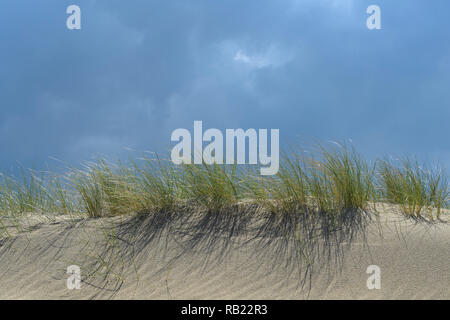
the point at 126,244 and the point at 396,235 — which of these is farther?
the point at 126,244

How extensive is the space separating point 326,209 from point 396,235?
28.1 inches

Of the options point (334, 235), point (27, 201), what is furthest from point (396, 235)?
point (27, 201)

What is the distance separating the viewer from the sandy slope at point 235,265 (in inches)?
133

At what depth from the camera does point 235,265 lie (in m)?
3.69

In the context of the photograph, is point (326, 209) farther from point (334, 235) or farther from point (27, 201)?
point (27, 201)

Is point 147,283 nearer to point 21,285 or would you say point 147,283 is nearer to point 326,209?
point 21,285

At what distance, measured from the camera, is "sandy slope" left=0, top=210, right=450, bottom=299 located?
3381mm

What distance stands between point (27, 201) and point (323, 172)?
434 centimetres

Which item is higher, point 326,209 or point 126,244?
point 326,209
